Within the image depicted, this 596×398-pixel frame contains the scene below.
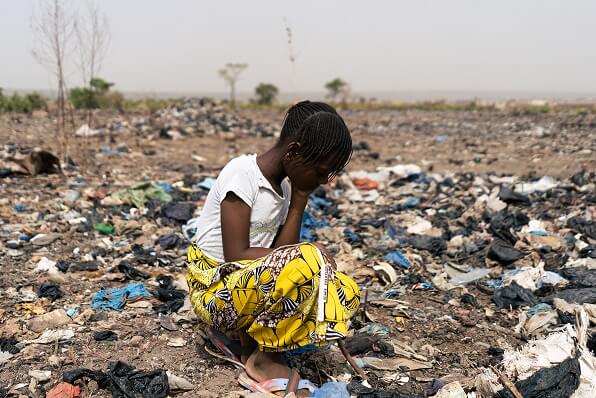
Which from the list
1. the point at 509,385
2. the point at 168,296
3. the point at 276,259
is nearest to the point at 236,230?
the point at 276,259

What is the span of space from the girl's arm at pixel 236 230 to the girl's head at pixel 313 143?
0.23 metres

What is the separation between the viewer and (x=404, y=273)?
12.2ft

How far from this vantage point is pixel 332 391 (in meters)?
2.00

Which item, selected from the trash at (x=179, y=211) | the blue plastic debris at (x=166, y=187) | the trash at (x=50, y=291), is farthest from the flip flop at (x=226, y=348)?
the blue plastic debris at (x=166, y=187)

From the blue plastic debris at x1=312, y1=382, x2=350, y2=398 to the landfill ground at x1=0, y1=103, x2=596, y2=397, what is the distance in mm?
185

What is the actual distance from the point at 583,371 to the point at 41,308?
266cm

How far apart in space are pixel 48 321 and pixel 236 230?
1.36 m

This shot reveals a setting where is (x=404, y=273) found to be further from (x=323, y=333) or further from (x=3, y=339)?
(x=3, y=339)

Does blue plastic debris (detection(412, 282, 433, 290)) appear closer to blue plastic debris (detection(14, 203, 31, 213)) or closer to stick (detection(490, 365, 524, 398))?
stick (detection(490, 365, 524, 398))

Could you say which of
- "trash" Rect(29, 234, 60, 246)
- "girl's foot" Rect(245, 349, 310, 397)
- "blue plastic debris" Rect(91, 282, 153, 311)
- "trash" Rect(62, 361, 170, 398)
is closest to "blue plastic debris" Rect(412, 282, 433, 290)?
"girl's foot" Rect(245, 349, 310, 397)

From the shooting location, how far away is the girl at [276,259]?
72.4 inches

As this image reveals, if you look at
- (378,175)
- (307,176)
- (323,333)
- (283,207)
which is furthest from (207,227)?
(378,175)

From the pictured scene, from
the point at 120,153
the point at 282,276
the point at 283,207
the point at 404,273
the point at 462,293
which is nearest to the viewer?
the point at 282,276

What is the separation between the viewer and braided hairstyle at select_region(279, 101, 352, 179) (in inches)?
74.1
